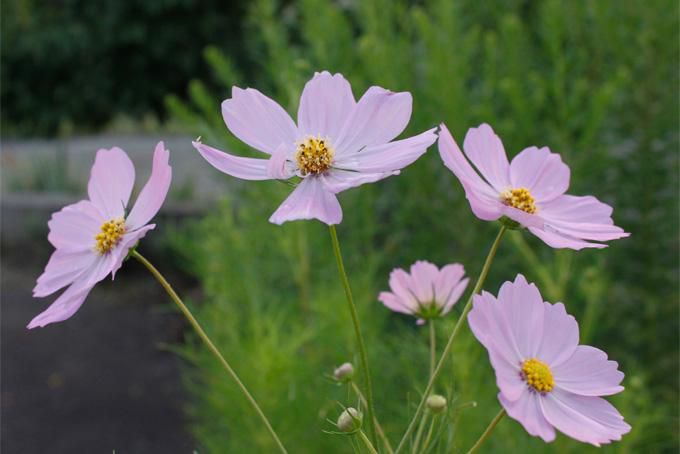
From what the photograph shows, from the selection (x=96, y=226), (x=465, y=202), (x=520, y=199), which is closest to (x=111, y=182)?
(x=96, y=226)

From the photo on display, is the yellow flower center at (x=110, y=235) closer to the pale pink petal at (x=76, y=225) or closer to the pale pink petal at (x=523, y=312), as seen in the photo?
the pale pink petal at (x=76, y=225)

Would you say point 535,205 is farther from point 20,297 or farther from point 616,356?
point 20,297

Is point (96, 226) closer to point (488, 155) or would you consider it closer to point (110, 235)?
point (110, 235)

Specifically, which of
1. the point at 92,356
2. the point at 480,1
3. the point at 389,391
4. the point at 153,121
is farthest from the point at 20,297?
the point at 153,121

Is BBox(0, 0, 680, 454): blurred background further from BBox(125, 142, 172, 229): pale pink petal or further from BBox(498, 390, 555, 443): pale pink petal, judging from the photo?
BBox(125, 142, 172, 229): pale pink petal

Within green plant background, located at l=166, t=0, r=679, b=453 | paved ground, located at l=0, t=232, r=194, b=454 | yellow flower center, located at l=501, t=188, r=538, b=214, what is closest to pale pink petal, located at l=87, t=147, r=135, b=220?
yellow flower center, located at l=501, t=188, r=538, b=214

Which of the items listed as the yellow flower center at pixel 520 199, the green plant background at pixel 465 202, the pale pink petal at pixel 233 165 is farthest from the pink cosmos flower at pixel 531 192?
the green plant background at pixel 465 202
